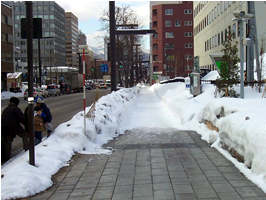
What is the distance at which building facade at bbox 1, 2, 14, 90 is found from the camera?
65.3m

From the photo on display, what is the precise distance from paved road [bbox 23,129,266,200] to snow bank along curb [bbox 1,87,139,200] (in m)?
0.19

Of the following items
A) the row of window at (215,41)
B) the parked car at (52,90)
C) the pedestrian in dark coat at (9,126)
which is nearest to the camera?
the pedestrian in dark coat at (9,126)

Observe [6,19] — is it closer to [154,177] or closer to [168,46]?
[168,46]

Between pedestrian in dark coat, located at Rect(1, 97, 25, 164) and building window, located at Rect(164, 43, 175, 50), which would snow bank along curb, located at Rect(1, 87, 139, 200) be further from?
building window, located at Rect(164, 43, 175, 50)

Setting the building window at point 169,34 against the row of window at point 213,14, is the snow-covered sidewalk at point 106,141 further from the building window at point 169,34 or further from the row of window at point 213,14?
the building window at point 169,34

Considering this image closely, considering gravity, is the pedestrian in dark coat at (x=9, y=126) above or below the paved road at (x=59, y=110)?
above

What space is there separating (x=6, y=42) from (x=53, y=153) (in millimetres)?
64360

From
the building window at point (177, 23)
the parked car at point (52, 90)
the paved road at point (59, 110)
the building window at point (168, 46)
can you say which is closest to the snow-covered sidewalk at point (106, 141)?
the paved road at point (59, 110)

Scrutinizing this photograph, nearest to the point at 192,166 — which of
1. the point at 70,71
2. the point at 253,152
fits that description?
the point at 253,152

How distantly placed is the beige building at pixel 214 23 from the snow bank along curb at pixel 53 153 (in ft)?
68.1

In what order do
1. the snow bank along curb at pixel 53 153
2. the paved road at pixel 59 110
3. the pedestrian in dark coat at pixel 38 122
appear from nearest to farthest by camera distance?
the snow bank along curb at pixel 53 153, the pedestrian in dark coat at pixel 38 122, the paved road at pixel 59 110

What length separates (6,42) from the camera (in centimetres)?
6756

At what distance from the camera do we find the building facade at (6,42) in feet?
214

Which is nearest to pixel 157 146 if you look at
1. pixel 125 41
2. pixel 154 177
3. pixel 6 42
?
pixel 154 177
